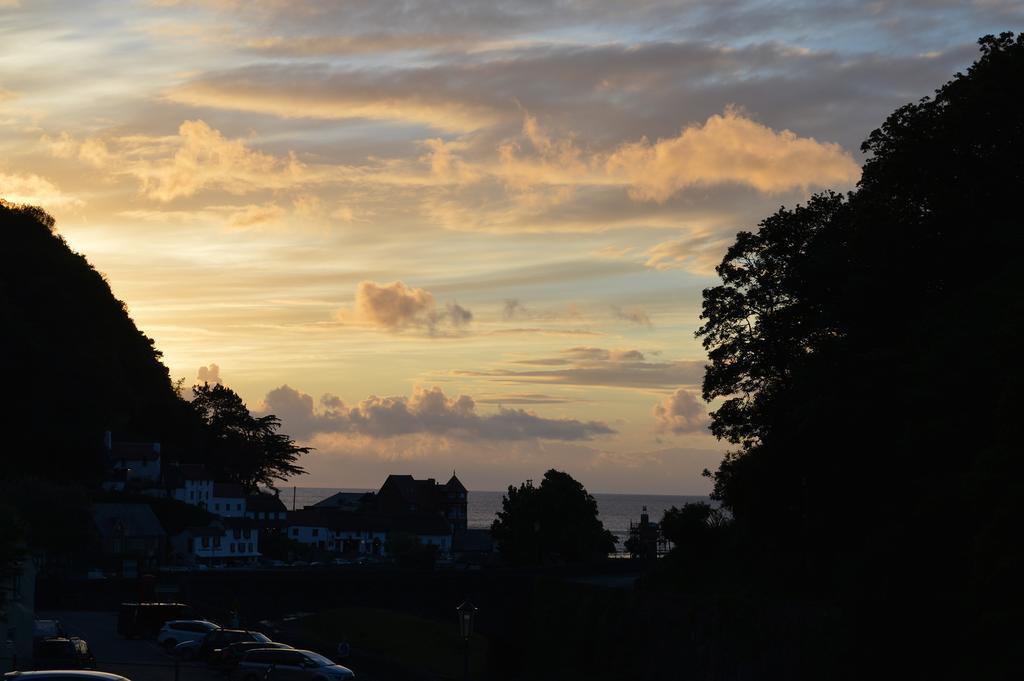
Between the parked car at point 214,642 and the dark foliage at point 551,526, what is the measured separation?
69214 mm

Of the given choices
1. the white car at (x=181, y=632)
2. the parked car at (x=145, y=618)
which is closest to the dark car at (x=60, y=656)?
the white car at (x=181, y=632)

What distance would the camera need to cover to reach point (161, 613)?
65812mm

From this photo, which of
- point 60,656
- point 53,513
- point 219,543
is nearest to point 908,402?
point 60,656

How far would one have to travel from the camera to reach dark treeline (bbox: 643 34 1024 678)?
36.7 meters

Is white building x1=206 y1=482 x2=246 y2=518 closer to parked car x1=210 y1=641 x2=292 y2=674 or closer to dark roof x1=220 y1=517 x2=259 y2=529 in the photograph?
dark roof x1=220 y1=517 x2=259 y2=529

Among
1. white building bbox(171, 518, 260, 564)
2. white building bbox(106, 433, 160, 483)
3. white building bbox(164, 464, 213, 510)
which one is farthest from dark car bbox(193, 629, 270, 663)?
white building bbox(164, 464, 213, 510)

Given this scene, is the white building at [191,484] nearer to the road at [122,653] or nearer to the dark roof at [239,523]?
the dark roof at [239,523]

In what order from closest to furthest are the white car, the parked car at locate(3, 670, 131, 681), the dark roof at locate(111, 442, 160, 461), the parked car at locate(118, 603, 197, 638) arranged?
the parked car at locate(3, 670, 131, 681) → the white car → the parked car at locate(118, 603, 197, 638) → the dark roof at locate(111, 442, 160, 461)

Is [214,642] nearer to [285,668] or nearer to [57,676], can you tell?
[285,668]

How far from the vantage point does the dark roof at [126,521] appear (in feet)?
441

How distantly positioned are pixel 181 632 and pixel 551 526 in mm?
69475

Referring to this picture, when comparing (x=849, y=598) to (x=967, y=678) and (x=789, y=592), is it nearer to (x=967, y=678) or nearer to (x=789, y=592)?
(x=967, y=678)

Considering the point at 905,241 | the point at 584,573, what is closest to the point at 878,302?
the point at 905,241

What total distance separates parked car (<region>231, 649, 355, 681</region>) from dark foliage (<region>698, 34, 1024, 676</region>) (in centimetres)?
1889
